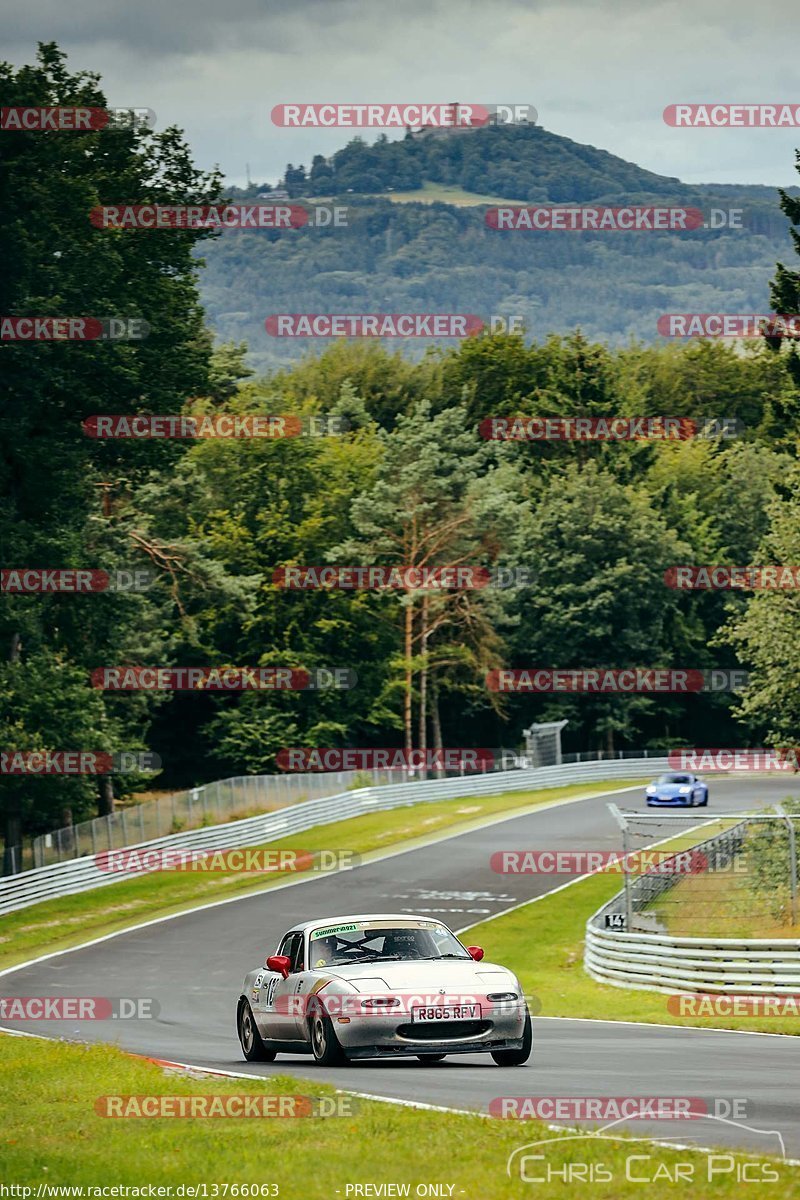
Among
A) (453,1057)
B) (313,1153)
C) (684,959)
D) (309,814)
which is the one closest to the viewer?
(313,1153)

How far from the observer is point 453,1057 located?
16484mm

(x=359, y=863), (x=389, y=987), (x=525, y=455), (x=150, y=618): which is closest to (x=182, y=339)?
(x=359, y=863)

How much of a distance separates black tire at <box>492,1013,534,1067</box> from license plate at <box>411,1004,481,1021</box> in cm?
54

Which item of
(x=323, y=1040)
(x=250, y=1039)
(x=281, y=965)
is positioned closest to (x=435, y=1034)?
(x=323, y=1040)

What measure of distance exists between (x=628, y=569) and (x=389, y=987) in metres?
70.3

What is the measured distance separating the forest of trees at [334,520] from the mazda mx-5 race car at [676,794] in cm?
353

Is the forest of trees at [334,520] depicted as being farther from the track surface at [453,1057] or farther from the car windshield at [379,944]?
the car windshield at [379,944]

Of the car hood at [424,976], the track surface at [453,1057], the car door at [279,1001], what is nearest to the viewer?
the track surface at [453,1057]

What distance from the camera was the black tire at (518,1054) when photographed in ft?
48.7

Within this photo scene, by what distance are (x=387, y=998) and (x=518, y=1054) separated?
1.29 metres

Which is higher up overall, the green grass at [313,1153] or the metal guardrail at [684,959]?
the green grass at [313,1153]

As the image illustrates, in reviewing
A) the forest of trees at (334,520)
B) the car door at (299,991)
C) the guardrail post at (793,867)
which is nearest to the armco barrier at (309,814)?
the forest of trees at (334,520)

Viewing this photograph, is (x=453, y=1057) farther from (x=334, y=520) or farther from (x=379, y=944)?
(x=334, y=520)

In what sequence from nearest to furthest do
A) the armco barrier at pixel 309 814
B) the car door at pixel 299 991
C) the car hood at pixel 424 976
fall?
1. the car hood at pixel 424 976
2. the car door at pixel 299 991
3. the armco barrier at pixel 309 814
